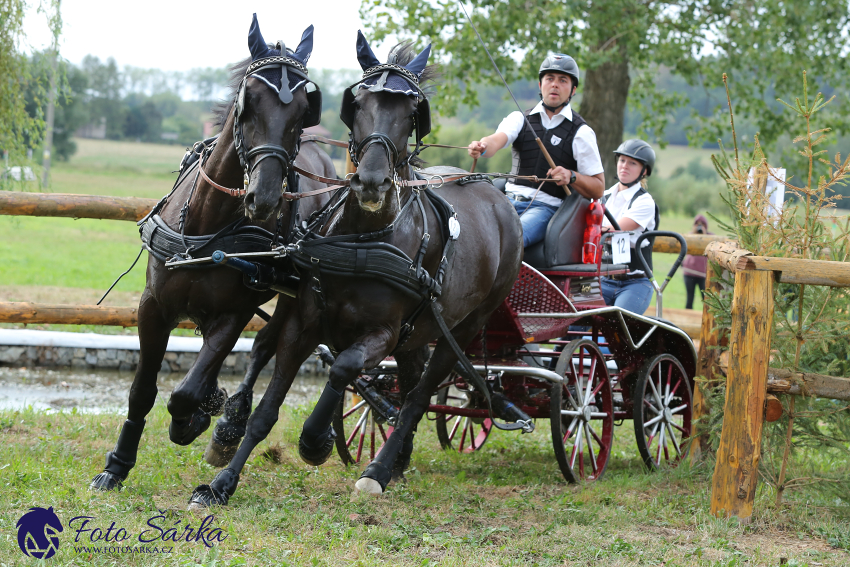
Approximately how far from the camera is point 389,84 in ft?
12.6

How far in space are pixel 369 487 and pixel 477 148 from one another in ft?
6.97

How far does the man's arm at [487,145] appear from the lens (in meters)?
5.16

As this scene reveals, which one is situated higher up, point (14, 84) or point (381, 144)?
point (14, 84)

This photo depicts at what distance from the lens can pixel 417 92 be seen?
12.9 feet

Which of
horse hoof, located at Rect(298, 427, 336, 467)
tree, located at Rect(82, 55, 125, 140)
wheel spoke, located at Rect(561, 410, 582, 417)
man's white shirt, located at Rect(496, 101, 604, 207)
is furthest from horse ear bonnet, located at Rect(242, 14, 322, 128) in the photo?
tree, located at Rect(82, 55, 125, 140)

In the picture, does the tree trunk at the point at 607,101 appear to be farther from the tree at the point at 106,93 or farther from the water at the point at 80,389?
the tree at the point at 106,93

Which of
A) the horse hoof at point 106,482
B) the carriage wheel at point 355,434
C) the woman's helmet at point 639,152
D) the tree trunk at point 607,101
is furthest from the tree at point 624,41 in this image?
the horse hoof at point 106,482

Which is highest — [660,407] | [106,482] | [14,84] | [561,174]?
[14,84]

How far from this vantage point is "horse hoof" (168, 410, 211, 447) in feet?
14.4

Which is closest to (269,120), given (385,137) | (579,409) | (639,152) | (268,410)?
(385,137)

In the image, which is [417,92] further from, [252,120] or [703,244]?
[703,244]

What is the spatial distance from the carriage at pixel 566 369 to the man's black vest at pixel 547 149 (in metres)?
0.27

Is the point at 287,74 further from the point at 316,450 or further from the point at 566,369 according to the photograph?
the point at 566,369

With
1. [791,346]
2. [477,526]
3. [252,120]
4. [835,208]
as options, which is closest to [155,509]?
[477,526]
